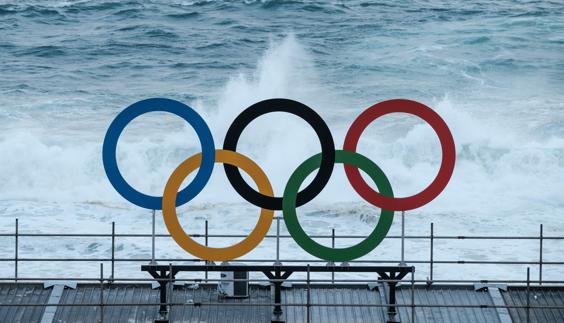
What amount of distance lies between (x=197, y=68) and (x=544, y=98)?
12.9 meters

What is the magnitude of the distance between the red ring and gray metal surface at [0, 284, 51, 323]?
489 centimetres

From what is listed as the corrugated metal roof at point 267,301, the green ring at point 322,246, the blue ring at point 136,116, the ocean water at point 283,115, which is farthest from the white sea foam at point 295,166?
the green ring at point 322,246

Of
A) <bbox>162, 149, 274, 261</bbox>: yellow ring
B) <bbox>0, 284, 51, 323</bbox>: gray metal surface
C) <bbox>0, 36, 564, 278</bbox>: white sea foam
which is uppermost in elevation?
<bbox>162, 149, 274, 261</bbox>: yellow ring

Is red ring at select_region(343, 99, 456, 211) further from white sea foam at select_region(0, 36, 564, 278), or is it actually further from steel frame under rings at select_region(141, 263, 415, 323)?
white sea foam at select_region(0, 36, 564, 278)

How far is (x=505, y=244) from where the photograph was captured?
2841 cm

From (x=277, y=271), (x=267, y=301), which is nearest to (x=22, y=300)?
(x=267, y=301)

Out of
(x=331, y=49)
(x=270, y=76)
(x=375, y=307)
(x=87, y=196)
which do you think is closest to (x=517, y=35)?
(x=331, y=49)

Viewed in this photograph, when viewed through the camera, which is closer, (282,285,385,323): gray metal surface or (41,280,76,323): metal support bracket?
(41,280,76,323): metal support bracket

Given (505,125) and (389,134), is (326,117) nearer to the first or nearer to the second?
(389,134)

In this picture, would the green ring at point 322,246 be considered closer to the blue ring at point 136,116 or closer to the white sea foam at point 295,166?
the blue ring at point 136,116

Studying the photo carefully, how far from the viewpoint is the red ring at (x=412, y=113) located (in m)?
16.2

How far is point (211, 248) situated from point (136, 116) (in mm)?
2052

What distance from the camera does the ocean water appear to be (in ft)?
102

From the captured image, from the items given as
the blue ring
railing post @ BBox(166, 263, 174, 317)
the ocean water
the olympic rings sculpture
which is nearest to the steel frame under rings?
railing post @ BBox(166, 263, 174, 317)
